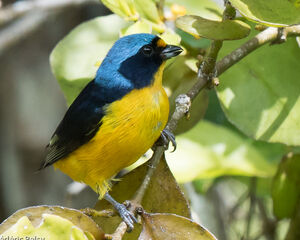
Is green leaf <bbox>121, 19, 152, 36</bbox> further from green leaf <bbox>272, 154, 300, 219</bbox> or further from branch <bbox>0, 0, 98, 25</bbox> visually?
branch <bbox>0, 0, 98, 25</bbox>

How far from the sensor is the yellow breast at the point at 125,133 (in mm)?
1527

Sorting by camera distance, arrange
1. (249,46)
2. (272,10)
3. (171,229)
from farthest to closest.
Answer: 1. (249,46)
2. (272,10)
3. (171,229)

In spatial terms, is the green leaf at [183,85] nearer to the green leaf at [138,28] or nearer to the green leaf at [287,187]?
the green leaf at [138,28]

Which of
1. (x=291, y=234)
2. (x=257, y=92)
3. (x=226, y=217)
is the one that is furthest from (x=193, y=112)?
(x=226, y=217)

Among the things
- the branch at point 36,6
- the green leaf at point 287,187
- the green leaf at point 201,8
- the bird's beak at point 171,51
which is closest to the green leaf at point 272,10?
the bird's beak at point 171,51

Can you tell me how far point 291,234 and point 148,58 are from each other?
64 centimetres

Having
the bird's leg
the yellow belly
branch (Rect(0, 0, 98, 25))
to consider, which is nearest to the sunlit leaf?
the yellow belly

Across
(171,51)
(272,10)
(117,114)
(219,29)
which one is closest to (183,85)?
(171,51)

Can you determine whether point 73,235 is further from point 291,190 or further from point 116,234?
point 291,190

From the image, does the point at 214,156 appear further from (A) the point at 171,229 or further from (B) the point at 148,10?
(A) the point at 171,229

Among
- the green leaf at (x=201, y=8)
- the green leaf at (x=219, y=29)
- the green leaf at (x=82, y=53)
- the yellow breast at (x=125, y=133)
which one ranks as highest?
the green leaf at (x=219, y=29)

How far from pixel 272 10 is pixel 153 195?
44 centimetres

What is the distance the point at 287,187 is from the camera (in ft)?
5.14

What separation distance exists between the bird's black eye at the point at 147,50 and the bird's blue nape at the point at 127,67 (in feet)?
0.04
